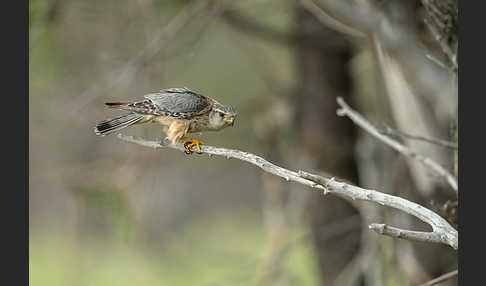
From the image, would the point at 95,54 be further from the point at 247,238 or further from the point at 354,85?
the point at 247,238

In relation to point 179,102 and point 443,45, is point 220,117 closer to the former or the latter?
point 179,102

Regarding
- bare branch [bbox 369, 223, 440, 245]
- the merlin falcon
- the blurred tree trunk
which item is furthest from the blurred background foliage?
bare branch [bbox 369, 223, 440, 245]

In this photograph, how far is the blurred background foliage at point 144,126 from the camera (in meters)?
4.79

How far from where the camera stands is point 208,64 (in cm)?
967

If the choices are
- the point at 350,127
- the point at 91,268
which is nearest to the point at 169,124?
the point at 350,127

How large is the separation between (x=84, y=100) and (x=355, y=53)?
10.2 ft

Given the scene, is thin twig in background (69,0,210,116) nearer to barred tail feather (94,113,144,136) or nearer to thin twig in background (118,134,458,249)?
barred tail feather (94,113,144,136)

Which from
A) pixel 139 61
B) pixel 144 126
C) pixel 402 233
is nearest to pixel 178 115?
pixel 402 233

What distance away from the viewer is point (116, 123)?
2.68 metres

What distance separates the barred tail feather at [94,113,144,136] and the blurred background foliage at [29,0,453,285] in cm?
133

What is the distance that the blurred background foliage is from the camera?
15.7ft

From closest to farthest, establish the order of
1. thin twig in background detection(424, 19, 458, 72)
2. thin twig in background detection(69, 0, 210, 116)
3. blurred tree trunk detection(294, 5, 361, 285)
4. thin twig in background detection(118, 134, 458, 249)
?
thin twig in background detection(118, 134, 458, 249)
thin twig in background detection(424, 19, 458, 72)
thin twig in background detection(69, 0, 210, 116)
blurred tree trunk detection(294, 5, 361, 285)

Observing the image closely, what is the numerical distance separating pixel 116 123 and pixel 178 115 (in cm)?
29

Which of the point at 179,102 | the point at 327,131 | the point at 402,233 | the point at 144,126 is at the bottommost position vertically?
the point at 327,131
